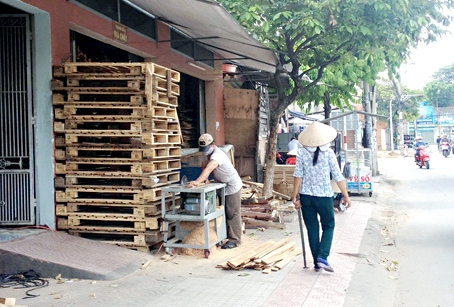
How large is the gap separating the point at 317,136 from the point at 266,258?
1.71m

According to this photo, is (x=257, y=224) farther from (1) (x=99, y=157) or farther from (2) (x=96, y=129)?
(2) (x=96, y=129)

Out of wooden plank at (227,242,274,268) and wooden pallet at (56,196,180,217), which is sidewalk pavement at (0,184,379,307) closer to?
wooden plank at (227,242,274,268)

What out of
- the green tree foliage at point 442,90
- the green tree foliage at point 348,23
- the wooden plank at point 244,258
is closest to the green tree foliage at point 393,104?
the green tree foliage at point 442,90

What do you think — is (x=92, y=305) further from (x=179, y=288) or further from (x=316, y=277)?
(x=316, y=277)

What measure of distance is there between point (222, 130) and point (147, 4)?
6.90 metres

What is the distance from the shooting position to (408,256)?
8.40 metres

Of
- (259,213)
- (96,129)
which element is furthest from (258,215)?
(96,129)

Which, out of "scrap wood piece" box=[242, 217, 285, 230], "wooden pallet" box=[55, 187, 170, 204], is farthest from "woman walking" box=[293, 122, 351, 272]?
"scrap wood piece" box=[242, 217, 285, 230]

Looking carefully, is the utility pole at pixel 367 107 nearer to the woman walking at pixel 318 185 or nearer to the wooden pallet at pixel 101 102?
the woman walking at pixel 318 185

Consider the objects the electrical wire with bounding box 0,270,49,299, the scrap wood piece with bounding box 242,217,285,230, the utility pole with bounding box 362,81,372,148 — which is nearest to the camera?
the electrical wire with bounding box 0,270,49,299

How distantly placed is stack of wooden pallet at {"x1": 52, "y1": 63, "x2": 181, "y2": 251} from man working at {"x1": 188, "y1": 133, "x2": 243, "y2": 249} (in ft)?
2.33

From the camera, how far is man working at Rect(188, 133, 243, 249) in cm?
784

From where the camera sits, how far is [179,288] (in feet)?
19.6

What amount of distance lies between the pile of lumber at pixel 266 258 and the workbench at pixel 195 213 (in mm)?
583
